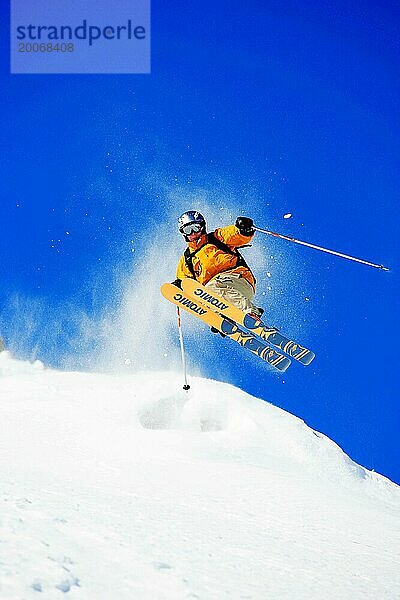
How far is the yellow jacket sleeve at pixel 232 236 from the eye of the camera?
9.74m

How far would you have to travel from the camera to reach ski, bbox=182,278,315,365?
30.1 ft

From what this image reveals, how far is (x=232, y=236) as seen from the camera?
978 centimetres

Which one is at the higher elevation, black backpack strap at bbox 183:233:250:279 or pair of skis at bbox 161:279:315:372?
black backpack strap at bbox 183:233:250:279

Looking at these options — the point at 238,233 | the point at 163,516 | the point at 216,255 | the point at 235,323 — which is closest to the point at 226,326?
the point at 235,323

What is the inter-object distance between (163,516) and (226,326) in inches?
215

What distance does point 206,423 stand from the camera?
13.9 m

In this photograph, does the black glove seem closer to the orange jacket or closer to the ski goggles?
the orange jacket

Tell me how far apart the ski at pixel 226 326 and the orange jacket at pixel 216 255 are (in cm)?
49

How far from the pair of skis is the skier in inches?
9.5

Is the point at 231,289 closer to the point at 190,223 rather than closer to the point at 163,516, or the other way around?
the point at 190,223

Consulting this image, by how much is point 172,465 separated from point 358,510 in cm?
284

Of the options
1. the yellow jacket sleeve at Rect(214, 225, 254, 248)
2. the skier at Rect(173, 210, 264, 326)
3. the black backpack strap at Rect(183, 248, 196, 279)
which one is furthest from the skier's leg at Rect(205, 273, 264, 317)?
the yellow jacket sleeve at Rect(214, 225, 254, 248)

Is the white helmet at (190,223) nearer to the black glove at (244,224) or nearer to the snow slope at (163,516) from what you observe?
the black glove at (244,224)

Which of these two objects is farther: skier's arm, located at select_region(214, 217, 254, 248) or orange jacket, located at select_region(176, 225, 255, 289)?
orange jacket, located at select_region(176, 225, 255, 289)
